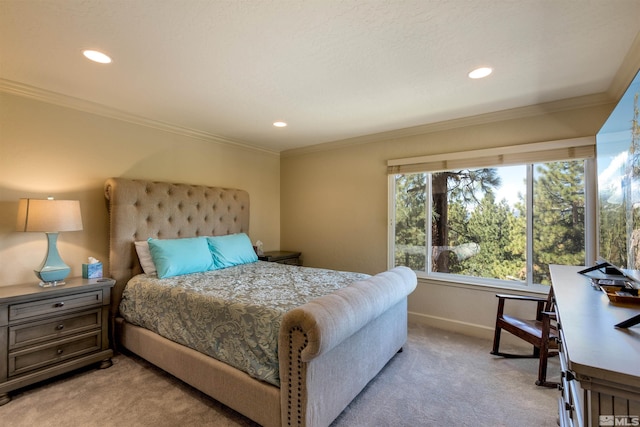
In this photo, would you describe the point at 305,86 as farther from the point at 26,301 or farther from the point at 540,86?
the point at 26,301

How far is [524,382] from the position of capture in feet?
7.15

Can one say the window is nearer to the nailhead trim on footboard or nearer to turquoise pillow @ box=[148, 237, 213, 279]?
turquoise pillow @ box=[148, 237, 213, 279]

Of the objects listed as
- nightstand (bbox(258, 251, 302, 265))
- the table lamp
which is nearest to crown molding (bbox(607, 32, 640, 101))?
nightstand (bbox(258, 251, 302, 265))

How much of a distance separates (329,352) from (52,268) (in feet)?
7.61

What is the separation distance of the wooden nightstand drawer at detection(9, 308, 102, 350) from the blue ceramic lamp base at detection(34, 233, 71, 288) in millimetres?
288

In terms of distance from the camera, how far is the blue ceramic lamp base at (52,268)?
2.22 metres

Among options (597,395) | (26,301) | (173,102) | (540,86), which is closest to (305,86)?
(173,102)

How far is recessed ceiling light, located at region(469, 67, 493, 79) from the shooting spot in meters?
2.06

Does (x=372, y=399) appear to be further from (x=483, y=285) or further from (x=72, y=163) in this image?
(x=72, y=163)

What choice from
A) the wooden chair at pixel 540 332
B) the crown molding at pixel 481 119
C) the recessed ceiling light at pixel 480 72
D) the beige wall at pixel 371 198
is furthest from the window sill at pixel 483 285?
the recessed ceiling light at pixel 480 72

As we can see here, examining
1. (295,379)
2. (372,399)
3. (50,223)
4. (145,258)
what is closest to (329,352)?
(295,379)

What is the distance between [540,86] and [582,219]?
1304mm

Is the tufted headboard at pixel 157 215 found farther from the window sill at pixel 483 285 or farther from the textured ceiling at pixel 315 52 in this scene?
the window sill at pixel 483 285

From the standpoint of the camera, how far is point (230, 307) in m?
1.83
